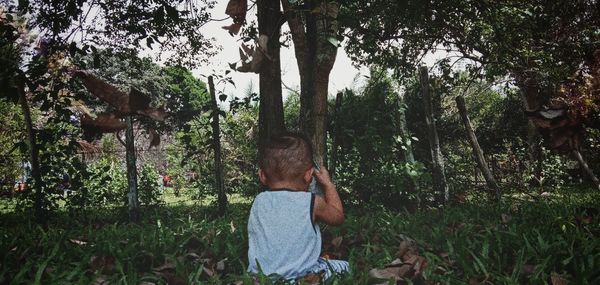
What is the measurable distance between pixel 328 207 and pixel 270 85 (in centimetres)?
188

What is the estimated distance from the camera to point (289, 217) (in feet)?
7.57

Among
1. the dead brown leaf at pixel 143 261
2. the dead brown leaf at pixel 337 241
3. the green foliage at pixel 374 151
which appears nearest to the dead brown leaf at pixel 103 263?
the dead brown leaf at pixel 143 261

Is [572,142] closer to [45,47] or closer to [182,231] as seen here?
[182,231]

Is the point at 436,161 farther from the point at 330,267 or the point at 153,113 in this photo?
the point at 153,113

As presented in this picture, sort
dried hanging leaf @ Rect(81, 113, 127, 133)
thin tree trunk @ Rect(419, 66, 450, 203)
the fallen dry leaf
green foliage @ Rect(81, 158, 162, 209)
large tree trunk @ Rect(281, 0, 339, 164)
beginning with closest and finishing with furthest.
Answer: the fallen dry leaf, dried hanging leaf @ Rect(81, 113, 127, 133), large tree trunk @ Rect(281, 0, 339, 164), thin tree trunk @ Rect(419, 66, 450, 203), green foliage @ Rect(81, 158, 162, 209)

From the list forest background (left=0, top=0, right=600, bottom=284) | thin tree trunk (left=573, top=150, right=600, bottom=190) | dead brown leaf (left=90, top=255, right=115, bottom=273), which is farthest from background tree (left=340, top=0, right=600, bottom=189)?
dead brown leaf (left=90, top=255, right=115, bottom=273)

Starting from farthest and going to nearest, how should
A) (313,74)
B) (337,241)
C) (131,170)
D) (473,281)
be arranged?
(131,170) → (313,74) → (337,241) → (473,281)

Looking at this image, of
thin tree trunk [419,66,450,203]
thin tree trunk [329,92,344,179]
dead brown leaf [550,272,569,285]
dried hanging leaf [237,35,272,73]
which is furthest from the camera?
thin tree trunk [329,92,344,179]

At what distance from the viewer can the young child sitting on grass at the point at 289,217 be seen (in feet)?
7.47

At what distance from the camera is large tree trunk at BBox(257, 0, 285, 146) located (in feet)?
12.7

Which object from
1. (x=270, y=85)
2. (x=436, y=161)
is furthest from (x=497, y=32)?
(x=270, y=85)

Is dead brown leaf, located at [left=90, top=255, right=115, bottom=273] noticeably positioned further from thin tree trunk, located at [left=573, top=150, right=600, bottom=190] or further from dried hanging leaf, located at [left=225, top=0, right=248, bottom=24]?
thin tree trunk, located at [left=573, top=150, right=600, bottom=190]

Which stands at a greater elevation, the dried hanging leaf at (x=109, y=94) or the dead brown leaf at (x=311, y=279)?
the dried hanging leaf at (x=109, y=94)

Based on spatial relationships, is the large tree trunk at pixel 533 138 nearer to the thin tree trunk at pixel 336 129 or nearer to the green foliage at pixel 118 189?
the thin tree trunk at pixel 336 129
